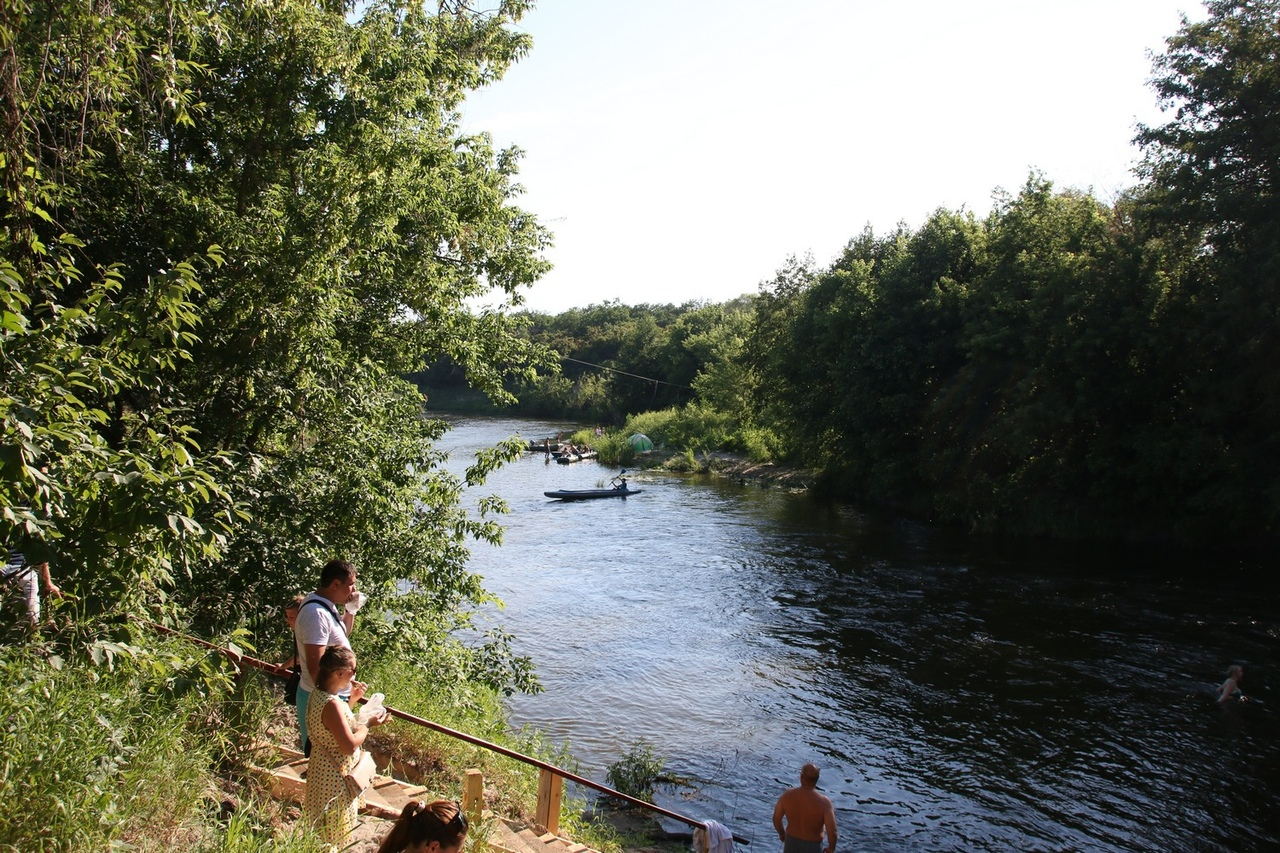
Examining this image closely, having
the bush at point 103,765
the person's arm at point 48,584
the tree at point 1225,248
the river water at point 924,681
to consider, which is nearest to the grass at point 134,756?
the bush at point 103,765

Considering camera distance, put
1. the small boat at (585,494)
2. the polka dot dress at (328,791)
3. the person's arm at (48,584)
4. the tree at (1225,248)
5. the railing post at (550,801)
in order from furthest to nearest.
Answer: the small boat at (585,494)
the tree at (1225,248)
the railing post at (550,801)
the polka dot dress at (328,791)
the person's arm at (48,584)

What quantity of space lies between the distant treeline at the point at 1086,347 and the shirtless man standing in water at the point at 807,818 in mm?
18643

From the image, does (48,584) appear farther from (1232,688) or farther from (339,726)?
(1232,688)

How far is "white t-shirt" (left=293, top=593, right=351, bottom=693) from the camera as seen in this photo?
5285 mm

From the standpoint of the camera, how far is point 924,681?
16.2 m

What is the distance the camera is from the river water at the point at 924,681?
11.7m

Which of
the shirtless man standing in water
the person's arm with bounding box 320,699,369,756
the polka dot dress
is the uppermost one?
the person's arm with bounding box 320,699,369,756

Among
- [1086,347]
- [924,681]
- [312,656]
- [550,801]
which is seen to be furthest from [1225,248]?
[312,656]

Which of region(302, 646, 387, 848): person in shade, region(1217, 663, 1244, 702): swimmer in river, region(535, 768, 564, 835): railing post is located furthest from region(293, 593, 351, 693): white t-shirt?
region(1217, 663, 1244, 702): swimmer in river

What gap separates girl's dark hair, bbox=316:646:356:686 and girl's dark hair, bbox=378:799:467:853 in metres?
1.27

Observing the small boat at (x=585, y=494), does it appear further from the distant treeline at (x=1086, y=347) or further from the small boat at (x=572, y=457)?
the small boat at (x=572, y=457)

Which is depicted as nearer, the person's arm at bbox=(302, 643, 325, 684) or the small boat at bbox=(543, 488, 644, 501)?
the person's arm at bbox=(302, 643, 325, 684)

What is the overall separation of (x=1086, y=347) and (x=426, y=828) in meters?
27.3

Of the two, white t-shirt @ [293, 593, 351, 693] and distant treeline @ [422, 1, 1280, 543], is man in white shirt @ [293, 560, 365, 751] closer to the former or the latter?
white t-shirt @ [293, 593, 351, 693]
